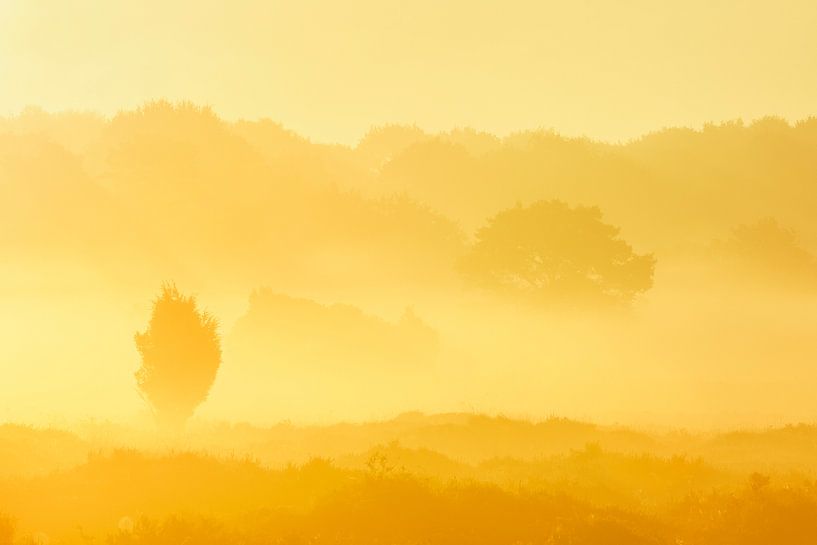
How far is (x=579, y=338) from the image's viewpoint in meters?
49.7

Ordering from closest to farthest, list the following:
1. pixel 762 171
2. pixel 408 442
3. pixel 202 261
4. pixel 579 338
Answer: pixel 408 442, pixel 579 338, pixel 202 261, pixel 762 171

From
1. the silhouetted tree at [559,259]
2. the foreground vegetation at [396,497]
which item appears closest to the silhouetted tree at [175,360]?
the foreground vegetation at [396,497]

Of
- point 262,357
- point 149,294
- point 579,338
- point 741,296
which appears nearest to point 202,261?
point 149,294

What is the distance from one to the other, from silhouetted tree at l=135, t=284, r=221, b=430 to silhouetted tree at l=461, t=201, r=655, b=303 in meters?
29.1

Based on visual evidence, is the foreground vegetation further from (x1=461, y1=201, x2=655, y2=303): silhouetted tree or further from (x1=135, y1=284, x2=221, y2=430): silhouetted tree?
(x1=461, y1=201, x2=655, y2=303): silhouetted tree

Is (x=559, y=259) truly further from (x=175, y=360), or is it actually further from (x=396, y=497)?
(x=396, y=497)

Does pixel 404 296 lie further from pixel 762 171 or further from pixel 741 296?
pixel 762 171

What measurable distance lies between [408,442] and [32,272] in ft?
157

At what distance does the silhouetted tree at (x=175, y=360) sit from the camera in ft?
86.9

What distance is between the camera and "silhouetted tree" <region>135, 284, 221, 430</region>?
26484 millimetres

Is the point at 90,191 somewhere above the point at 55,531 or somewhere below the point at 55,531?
above

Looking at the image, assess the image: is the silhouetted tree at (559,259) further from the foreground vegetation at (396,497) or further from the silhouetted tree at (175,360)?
the foreground vegetation at (396,497)

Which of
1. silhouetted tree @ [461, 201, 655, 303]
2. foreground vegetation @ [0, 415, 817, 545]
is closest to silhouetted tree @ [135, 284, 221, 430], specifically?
foreground vegetation @ [0, 415, 817, 545]

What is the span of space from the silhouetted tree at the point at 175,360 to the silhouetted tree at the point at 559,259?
1147 inches
